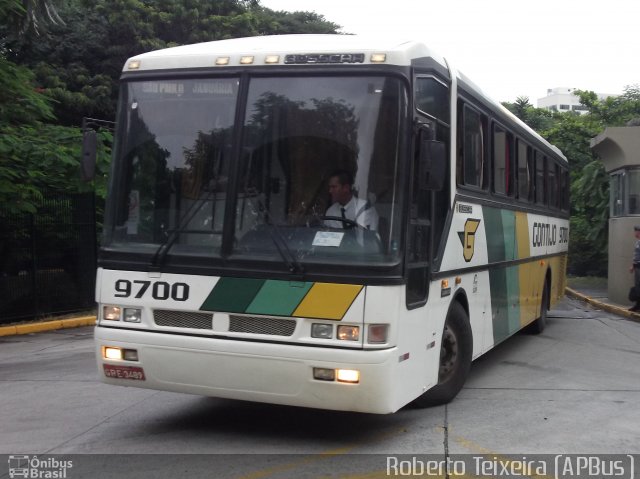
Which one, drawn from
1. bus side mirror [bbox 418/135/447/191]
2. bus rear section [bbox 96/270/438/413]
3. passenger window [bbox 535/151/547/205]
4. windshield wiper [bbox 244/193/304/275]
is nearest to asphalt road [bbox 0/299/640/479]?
bus rear section [bbox 96/270/438/413]

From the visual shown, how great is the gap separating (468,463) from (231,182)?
9.00 ft

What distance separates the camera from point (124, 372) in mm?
6137

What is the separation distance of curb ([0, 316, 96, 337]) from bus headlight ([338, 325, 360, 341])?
9.82 meters

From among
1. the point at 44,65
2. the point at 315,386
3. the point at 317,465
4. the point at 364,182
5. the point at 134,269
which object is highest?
the point at 44,65

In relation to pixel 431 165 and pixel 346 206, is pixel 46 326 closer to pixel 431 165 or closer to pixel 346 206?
pixel 346 206

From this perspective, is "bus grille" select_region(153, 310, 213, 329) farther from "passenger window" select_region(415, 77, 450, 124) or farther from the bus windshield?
"passenger window" select_region(415, 77, 450, 124)

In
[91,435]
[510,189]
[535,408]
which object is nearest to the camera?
[91,435]

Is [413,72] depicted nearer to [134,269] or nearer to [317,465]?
[134,269]

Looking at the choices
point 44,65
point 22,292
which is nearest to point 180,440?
point 22,292

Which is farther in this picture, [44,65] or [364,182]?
[44,65]

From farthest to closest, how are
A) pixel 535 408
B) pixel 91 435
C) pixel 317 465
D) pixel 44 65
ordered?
pixel 44 65
pixel 535 408
pixel 91 435
pixel 317 465

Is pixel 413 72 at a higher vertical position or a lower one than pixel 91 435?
higher

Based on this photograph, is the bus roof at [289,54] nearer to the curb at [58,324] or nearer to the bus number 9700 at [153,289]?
the bus number 9700 at [153,289]

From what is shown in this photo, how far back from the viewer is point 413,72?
596cm
